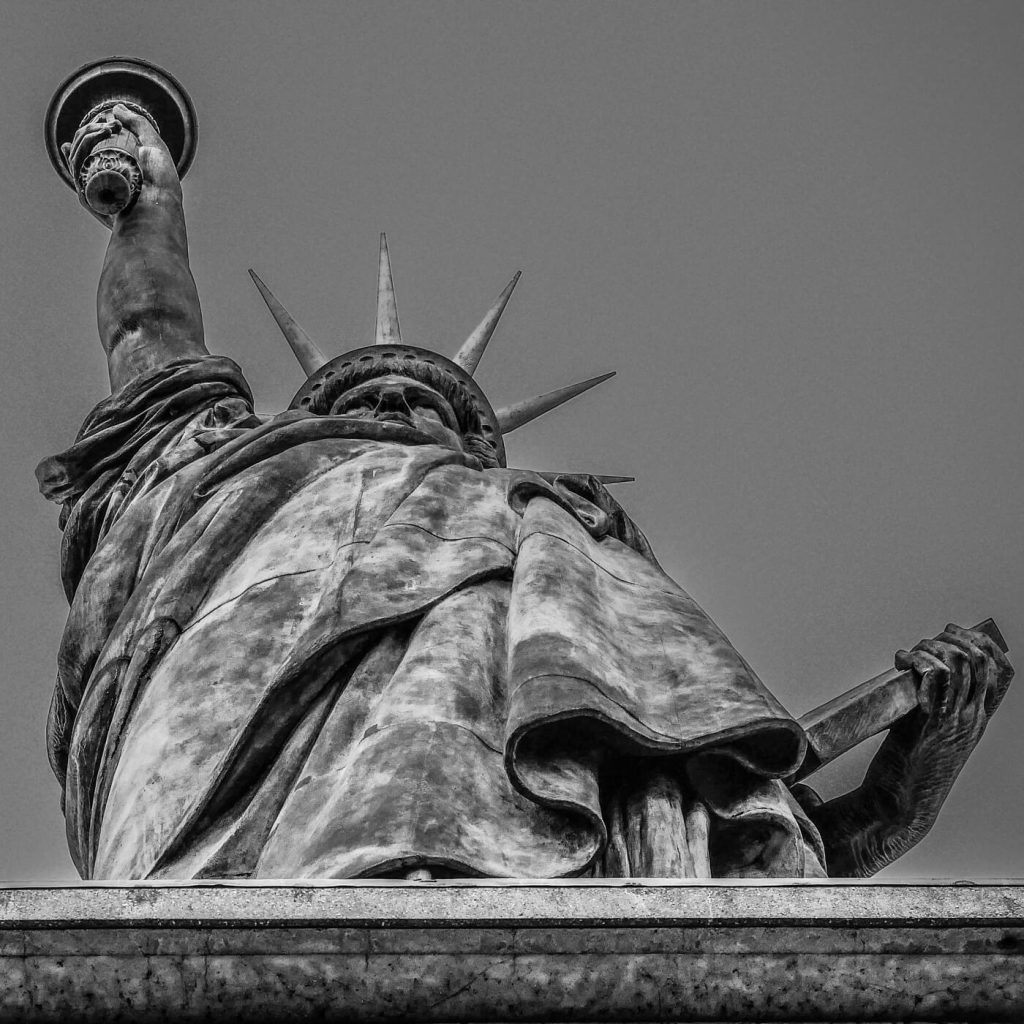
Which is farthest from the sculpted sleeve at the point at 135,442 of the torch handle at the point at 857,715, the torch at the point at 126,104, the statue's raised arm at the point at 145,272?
the torch handle at the point at 857,715

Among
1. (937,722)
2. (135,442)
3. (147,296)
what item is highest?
(147,296)

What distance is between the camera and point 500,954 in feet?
13.2

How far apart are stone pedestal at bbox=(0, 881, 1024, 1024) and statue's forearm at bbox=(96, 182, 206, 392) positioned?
21.9 feet

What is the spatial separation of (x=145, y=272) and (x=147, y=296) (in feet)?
0.61

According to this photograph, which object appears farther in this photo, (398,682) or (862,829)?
(862,829)

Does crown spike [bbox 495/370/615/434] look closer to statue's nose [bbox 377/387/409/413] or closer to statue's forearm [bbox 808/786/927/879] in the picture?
statue's nose [bbox 377/387/409/413]

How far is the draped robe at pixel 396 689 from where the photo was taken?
585 centimetres

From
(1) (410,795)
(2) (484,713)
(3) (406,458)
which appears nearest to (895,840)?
(3) (406,458)

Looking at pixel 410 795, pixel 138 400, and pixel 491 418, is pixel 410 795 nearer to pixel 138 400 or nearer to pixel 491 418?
pixel 138 400

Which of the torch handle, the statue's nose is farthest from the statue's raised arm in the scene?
the torch handle

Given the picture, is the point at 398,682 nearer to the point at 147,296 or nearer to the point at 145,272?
the point at 147,296

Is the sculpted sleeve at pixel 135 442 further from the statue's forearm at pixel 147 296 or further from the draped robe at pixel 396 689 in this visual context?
the statue's forearm at pixel 147 296

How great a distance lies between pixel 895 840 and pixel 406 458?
6.88ft

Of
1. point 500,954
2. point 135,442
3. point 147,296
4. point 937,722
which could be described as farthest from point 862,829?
point 500,954
